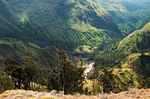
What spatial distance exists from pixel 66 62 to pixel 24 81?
77.4 feet

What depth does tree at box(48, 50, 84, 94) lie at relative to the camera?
12694 cm

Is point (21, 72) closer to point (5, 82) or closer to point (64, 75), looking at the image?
point (64, 75)

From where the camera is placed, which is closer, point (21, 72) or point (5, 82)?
point (21, 72)

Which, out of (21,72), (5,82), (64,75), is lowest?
(5,82)

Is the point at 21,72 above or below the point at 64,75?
above

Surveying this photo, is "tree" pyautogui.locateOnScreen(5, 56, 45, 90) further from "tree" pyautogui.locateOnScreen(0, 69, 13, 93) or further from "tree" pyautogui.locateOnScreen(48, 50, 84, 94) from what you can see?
"tree" pyautogui.locateOnScreen(0, 69, 13, 93)

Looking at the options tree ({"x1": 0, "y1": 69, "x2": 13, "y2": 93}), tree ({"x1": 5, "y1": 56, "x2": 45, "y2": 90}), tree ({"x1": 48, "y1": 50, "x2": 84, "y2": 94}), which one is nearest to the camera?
tree ({"x1": 48, "y1": 50, "x2": 84, "y2": 94})

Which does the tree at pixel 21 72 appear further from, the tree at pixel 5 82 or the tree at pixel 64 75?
the tree at pixel 5 82

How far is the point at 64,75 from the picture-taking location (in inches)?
5064

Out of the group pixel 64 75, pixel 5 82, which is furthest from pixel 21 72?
pixel 5 82

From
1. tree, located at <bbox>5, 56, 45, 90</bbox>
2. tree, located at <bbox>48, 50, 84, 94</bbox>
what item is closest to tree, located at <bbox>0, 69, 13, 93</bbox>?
tree, located at <bbox>5, 56, 45, 90</bbox>

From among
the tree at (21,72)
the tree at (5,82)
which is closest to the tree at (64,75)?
the tree at (21,72)

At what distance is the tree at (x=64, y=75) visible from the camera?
127 metres

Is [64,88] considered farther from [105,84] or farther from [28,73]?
[105,84]
